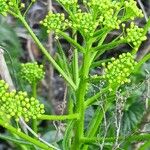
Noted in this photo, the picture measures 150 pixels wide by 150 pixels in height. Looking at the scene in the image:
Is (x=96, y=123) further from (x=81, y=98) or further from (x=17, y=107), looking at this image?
(x=17, y=107)

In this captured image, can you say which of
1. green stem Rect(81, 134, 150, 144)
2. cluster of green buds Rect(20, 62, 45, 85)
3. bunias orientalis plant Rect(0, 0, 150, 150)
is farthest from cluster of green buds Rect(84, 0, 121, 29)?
Answer: cluster of green buds Rect(20, 62, 45, 85)

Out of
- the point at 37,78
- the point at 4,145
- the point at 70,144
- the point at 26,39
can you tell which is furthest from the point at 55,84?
the point at 70,144

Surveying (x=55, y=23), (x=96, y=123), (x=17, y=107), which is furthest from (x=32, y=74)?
(x=17, y=107)

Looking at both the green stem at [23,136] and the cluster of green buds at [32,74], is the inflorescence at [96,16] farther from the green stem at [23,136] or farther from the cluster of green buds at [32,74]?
the cluster of green buds at [32,74]

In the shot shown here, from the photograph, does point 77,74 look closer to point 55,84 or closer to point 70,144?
point 70,144

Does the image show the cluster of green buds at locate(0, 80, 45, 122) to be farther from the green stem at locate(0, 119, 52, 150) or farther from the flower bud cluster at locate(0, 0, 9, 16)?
the flower bud cluster at locate(0, 0, 9, 16)

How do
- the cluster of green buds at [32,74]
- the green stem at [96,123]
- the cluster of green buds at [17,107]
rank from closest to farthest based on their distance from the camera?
the cluster of green buds at [17,107] < the green stem at [96,123] < the cluster of green buds at [32,74]

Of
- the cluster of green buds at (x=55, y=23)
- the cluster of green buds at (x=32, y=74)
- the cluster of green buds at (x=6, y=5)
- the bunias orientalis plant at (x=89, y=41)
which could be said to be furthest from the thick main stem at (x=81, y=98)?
the cluster of green buds at (x=32, y=74)
